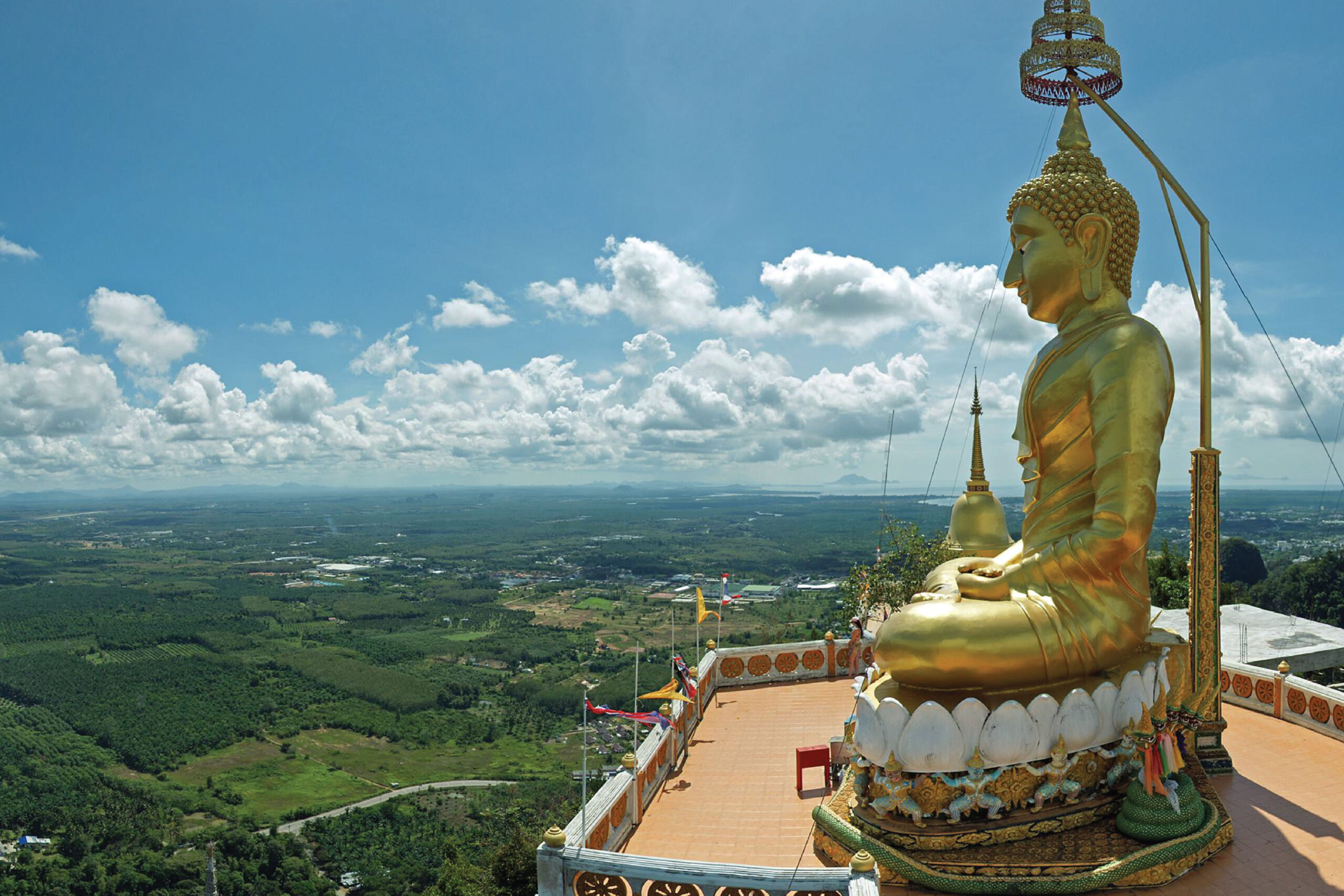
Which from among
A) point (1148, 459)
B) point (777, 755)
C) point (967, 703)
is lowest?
point (777, 755)

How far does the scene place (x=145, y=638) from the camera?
10288 centimetres

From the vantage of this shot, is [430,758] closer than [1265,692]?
No

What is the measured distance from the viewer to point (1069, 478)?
32.5 feet

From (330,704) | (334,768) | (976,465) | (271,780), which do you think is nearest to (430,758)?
(334,768)

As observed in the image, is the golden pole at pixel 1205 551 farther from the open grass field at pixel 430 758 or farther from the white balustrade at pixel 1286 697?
the open grass field at pixel 430 758

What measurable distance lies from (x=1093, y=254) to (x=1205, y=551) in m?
4.28

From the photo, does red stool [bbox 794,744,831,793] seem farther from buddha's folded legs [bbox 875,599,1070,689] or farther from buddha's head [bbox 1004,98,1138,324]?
buddha's head [bbox 1004,98,1138,324]

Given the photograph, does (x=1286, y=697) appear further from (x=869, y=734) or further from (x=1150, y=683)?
(x=869, y=734)

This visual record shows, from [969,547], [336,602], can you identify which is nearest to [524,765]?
[969,547]

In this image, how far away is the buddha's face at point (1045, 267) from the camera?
10.3m

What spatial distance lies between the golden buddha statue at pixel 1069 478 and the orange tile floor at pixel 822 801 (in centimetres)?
232

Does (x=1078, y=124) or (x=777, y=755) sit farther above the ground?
(x=1078, y=124)

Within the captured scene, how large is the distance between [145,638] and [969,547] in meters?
112

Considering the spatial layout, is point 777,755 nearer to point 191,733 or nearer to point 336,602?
point 191,733
